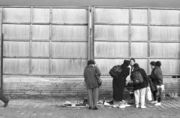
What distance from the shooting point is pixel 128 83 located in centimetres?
1567

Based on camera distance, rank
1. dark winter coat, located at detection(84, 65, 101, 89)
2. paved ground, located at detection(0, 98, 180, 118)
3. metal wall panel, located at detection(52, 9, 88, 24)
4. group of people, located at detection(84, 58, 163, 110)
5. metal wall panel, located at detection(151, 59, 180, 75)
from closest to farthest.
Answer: paved ground, located at detection(0, 98, 180, 118), dark winter coat, located at detection(84, 65, 101, 89), group of people, located at detection(84, 58, 163, 110), metal wall panel, located at detection(52, 9, 88, 24), metal wall panel, located at detection(151, 59, 180, 75)

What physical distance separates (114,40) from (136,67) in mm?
2417

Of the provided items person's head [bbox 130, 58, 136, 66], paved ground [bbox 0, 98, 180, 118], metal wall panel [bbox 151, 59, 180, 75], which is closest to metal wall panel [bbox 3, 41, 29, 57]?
paved ground [bbox 0, 98, 180, 118]

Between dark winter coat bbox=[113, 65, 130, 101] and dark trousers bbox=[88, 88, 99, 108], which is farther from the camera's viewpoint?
dark winter coat bbox=[113, 65, 130, 101]

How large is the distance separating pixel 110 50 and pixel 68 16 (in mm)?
2239

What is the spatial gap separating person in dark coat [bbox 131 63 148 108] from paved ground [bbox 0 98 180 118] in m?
0.35

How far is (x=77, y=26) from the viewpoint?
55.0 ft

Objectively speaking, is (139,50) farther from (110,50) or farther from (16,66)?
(16,66)

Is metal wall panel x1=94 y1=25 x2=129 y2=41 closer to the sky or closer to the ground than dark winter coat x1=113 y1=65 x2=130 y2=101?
closer to the sky

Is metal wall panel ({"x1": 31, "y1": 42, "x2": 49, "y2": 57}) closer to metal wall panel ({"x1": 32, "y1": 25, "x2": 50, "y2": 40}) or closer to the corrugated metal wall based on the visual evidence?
Answer: the corrugated metal wall

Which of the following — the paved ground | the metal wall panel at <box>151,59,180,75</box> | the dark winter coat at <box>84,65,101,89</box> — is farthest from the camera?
the metal wall panel at <box>151,59,180,75</box>

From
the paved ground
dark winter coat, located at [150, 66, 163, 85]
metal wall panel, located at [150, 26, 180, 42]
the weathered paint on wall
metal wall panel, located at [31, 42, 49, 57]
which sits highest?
the weathered paint on wall

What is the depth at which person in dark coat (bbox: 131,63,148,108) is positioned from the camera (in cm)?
1452

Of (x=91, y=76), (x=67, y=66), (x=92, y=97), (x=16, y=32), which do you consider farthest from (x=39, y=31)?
(x=92, y=97)
